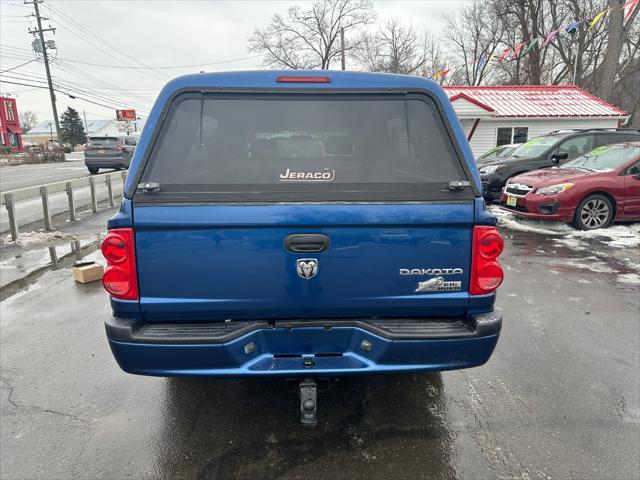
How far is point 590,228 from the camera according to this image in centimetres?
841

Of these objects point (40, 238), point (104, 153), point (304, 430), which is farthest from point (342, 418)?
point (104, 153)

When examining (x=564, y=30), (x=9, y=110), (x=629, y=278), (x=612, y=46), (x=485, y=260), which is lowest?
(x=629, y=278)

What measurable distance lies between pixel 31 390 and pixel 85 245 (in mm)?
4920

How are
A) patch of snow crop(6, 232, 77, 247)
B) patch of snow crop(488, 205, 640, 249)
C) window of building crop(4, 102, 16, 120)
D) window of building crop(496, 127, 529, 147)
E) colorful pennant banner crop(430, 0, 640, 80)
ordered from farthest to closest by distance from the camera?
window of building crop(4, 102, 16, 120) → window of building crop(496, 127, 529, 147) → colorful pennant banner crop(430, 0, 640, 80) → patch of snow crop(6, 232, 77, 247) → patch of snow crop(488, 205, 640, 249)

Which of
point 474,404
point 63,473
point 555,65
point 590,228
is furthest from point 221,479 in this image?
point 555,65

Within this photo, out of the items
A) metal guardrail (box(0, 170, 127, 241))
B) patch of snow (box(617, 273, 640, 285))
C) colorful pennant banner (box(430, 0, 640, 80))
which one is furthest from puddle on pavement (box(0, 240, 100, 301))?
colorful pennant banner (box(430, 0, 640, 80))

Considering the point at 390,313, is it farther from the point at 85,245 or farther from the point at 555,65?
the point at 555,65

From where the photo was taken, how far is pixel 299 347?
2377 mm

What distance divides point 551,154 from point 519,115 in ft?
33.3

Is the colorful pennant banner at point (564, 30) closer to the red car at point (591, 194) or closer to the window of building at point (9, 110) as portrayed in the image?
the red car at point (591, 194)

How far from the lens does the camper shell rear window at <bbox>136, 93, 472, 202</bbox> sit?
7.62 feet

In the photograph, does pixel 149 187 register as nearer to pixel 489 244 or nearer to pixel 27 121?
pixel 489 244

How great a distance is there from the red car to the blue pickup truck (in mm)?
6787

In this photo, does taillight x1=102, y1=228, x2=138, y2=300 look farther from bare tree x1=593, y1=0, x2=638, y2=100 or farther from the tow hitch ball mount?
bare tree x1=593, y1=0, x2=638, y2=100
